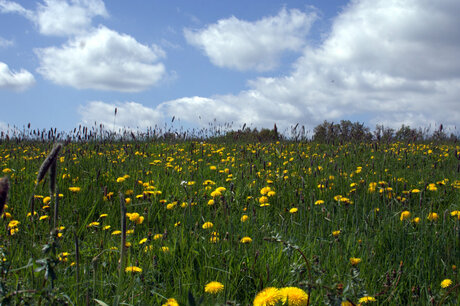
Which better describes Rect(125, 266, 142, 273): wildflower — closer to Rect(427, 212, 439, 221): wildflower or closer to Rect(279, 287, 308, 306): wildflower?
Rect(279, 287, 308, 306): wildflower

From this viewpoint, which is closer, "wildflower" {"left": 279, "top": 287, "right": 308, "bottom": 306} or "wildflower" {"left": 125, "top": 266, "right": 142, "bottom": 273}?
"wildflower" {"left": 279, "top": 287, "right": 308, "bottom": 306}

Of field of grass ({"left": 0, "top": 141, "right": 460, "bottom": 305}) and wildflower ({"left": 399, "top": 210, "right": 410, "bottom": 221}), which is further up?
wildflower ({"left": 399, "top": 210, "right": 410, "bottom": 221})

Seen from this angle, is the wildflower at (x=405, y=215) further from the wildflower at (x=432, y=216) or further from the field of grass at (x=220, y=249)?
the wildflower at (x=432, y=216)

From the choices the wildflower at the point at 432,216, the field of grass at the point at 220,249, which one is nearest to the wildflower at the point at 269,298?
the field of grass at the point at 220,249

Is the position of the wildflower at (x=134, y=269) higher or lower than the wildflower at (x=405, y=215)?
lower

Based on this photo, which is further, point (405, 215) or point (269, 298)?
point (405, 215)

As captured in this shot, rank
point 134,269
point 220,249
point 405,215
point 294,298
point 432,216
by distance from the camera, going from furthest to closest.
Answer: point 405,215
point 432,216
point 220,249
point 134,269
point 294,298

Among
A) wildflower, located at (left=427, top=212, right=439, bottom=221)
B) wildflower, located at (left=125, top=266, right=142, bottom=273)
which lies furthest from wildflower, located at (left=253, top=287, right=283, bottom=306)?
wildflower, located at (left=427, top=212, right=439, bottom=221)

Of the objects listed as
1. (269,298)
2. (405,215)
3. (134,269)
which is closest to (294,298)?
(269,298)

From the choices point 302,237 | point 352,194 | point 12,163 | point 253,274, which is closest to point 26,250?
point 253,274

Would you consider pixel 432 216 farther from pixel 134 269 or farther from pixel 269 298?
pixel 134 269

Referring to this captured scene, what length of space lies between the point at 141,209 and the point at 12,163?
365 cm

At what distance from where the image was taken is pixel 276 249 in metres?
2.40

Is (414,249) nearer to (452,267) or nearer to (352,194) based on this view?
(452,267)
